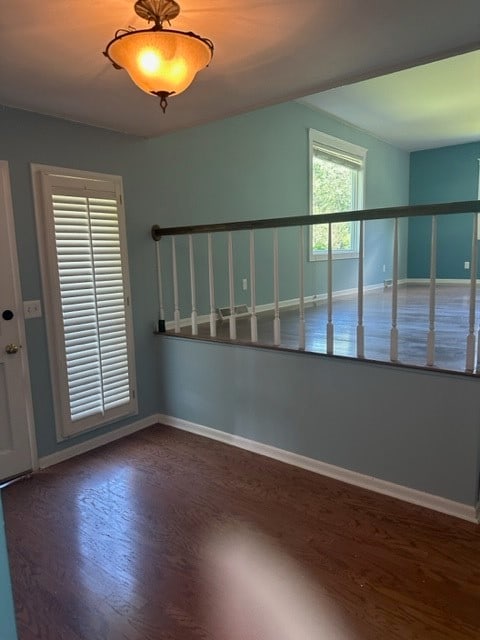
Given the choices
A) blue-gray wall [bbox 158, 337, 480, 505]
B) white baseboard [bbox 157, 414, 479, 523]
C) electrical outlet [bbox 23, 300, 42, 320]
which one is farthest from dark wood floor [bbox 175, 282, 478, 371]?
electrical outlet [bbox 23, 300, 42, 320]

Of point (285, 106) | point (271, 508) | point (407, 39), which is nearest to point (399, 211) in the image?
point (407, 39)

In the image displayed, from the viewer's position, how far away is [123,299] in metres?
3.33

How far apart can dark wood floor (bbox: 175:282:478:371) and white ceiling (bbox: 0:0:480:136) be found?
1.56 meters

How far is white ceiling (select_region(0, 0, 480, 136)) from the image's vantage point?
5.63 feet

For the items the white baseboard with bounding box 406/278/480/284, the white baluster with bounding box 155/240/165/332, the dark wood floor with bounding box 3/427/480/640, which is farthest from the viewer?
the white baseboard with bounding box 406/278/480/284

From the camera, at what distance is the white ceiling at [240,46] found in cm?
172

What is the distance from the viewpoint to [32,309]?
9.25ft

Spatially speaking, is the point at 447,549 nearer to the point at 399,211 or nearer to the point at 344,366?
the point at 344,366

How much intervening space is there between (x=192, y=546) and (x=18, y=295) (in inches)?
71.0

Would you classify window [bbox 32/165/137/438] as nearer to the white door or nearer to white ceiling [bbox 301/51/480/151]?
the white door

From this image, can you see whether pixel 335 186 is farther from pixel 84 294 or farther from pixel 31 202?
pixel 31 202

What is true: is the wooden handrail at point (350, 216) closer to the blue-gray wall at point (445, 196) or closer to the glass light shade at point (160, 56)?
the glass light shade at point (160, 56)

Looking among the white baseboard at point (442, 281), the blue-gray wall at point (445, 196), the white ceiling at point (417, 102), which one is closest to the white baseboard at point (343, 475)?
the white ceiling at point (417, 102)

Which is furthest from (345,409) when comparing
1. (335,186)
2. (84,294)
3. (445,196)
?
(445,196)
